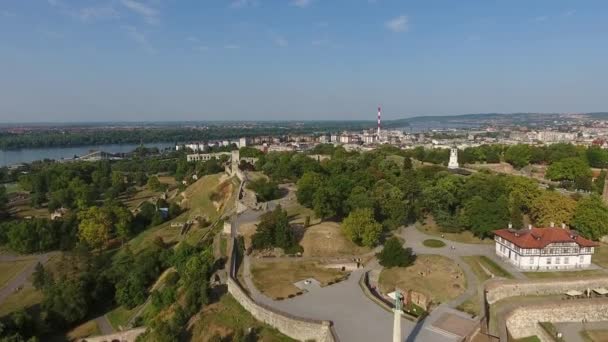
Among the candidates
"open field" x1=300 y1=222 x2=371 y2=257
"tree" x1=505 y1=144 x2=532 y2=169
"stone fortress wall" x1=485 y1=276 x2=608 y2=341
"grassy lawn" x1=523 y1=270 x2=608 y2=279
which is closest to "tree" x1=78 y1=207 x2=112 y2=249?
"open field" x1=300 y1=222 x2=371 y2=257

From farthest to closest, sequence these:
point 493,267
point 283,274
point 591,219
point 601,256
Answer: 1. point 591,219
2. point 601,256
3. point 493,267
4. point 283,274

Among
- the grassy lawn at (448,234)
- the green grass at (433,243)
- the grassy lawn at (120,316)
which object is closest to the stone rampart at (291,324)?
the grassy lawn at (120,316)

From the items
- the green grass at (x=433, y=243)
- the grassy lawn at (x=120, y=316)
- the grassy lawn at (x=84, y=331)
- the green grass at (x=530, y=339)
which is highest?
the green grass at (x=433, y=243)

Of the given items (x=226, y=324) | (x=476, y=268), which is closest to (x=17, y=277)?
(x=226, y=324)

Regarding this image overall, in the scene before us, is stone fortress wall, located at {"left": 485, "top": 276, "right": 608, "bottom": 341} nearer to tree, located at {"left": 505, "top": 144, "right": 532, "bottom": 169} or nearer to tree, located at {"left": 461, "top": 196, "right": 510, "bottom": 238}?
tree, located at {"left": 461, "top": 196, "right": 510, "bottom": 238}

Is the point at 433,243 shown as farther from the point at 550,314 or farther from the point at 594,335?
the point at 594,335

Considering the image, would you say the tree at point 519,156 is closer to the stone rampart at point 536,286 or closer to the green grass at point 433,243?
the green grass at point 433,243
